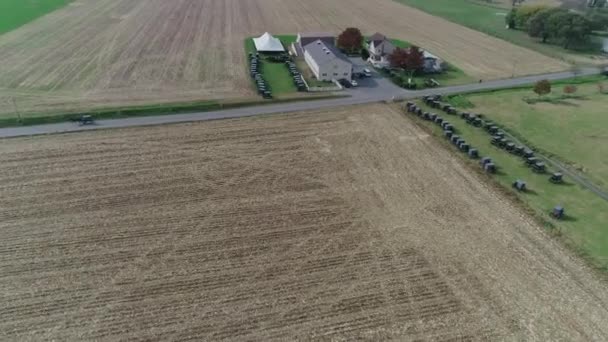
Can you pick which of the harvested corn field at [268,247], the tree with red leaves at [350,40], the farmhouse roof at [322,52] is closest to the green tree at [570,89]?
the harvested corn field at [268,247]

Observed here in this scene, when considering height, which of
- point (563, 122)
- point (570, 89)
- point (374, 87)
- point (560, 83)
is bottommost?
point (563, 122)

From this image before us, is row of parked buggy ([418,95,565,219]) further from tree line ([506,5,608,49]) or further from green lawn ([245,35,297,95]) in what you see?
tree line ([506,5,608,49])

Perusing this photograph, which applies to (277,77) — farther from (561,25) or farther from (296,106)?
(561,25)

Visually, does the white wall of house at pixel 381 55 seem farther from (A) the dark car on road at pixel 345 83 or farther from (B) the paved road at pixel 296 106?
(A) the dark car on road at pixel 345 83

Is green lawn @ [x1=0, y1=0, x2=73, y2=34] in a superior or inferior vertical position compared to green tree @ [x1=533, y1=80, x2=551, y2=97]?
superior

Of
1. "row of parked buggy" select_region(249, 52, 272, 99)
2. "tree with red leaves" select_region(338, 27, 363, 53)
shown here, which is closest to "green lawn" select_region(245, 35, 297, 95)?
"row of parked buggy" select_region(249, 52, 272, 99)

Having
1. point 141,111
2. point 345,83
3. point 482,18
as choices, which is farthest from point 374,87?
point 482,18
